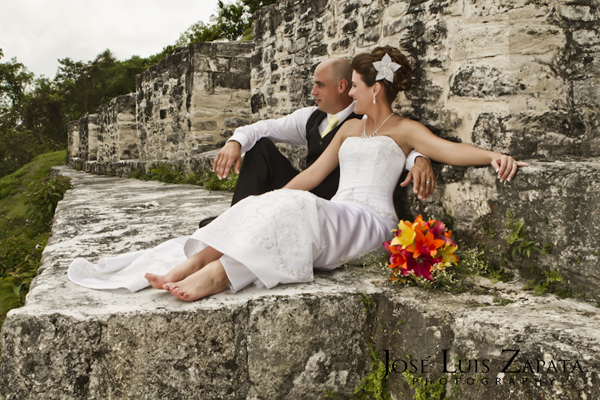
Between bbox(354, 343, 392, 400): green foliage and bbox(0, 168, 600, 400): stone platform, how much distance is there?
0.03 m

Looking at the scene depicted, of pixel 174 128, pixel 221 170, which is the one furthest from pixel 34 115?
pixel 221 170

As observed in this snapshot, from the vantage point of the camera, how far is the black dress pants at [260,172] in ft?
10.2

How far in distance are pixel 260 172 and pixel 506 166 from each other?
1575 mm

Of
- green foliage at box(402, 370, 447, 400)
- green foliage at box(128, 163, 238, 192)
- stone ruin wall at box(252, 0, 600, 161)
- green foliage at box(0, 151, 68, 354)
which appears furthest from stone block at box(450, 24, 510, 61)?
green foliage at box(128, 163, 238, 192)

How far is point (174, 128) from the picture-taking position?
8.37 meters

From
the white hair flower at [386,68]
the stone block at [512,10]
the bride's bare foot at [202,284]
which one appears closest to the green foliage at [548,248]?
the stone block at [512,10]

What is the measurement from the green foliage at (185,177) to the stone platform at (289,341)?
401 centimetres

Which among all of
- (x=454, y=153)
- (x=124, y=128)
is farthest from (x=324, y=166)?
(x=124, y=128)

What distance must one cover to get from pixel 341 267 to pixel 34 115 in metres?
35.0

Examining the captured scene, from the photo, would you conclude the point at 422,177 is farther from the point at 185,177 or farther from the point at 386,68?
the point at 185,177

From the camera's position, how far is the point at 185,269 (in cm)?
202

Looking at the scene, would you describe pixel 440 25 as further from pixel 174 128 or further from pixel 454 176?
pixel 174 128

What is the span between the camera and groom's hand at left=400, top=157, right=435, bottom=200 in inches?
94.9

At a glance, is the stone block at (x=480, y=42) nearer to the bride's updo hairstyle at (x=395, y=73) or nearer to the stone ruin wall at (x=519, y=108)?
the stone ruin wall at (x=519, y=108)
